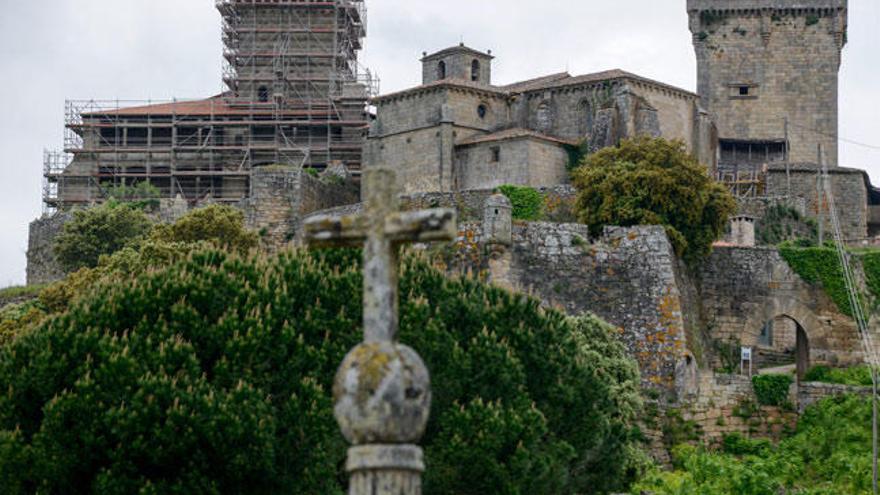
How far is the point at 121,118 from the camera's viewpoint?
76625mm

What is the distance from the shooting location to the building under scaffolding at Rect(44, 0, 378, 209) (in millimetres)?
73812

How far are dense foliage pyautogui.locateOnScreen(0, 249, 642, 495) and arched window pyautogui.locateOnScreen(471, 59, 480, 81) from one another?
139 feet

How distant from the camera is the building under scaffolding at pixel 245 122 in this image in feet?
242

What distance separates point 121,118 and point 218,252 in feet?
174

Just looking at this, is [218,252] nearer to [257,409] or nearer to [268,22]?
[257,409]

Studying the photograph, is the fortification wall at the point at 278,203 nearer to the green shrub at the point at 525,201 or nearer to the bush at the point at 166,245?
the bush at the point at 166,245

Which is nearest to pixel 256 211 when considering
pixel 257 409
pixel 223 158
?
pixel 223 158

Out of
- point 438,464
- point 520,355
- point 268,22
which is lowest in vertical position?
point 438,464

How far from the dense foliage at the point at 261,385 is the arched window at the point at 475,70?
42.3 m

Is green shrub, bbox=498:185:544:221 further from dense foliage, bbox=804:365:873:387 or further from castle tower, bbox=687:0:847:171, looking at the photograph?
castle tower, bbox=687:0:847:171

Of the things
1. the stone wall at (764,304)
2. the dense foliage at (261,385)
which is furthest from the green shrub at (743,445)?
the dense foliage at (261,385)

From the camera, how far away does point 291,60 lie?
78.0 metres

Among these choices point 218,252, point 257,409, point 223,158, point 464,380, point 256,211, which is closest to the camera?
point 257,409

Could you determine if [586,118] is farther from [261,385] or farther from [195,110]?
[261,385]
